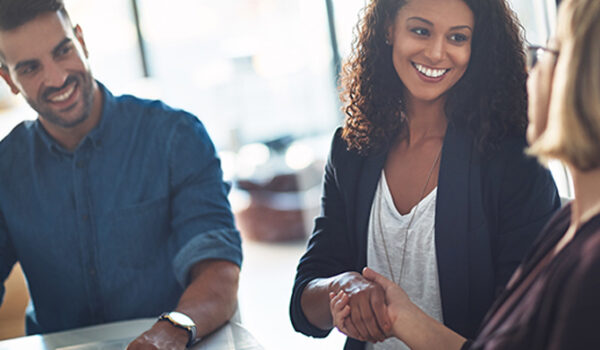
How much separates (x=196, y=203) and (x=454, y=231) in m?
0.68

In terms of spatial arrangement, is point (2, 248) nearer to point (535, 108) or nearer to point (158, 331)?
point (158, 331)

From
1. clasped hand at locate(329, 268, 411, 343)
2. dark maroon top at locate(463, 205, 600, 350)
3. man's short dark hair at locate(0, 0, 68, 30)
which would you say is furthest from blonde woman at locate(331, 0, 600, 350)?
man's short dark hair at locate(0, 0, 68, 30)

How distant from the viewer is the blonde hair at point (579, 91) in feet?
2.28

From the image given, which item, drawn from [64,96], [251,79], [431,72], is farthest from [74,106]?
[251,79]

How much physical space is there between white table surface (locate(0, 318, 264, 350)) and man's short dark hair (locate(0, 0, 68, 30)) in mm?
799

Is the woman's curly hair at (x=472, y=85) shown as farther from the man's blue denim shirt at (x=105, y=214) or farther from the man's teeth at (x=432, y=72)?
the man's blue denim shirt at (x=105, y=214)

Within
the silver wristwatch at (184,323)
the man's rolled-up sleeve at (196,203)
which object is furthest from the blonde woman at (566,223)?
the man's rolled-up sleeve at (196,203)

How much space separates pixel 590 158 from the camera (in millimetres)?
715

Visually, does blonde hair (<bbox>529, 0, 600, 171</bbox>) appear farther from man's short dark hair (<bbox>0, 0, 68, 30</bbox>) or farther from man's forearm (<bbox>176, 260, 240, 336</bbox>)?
man's short dark hair (<bbox>0, 0, 68, 30</bbox>)

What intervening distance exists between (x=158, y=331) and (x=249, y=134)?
519 centimetres

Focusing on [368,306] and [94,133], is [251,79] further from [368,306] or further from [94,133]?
[368,306]

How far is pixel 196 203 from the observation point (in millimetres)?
1562

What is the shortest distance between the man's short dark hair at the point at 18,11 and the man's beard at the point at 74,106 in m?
0.18

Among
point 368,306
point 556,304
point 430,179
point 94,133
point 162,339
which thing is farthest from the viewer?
point 94,133
